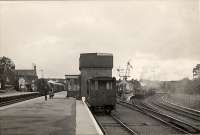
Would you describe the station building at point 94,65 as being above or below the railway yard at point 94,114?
above

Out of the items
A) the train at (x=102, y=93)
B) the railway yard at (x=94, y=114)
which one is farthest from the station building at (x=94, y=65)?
the train at (x=102, y=93)

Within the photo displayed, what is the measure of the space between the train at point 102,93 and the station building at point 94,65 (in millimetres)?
12081

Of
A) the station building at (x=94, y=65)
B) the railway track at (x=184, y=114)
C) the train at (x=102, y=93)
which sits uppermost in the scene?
the station building at (x=94, y=65)

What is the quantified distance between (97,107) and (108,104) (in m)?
1.00

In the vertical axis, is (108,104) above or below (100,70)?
below

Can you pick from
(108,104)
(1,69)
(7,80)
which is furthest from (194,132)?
(7,80)

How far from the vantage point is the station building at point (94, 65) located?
138 feet

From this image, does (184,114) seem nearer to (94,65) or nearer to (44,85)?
(94,65)

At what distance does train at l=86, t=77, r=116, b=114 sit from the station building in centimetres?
1208

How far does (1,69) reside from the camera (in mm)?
92750

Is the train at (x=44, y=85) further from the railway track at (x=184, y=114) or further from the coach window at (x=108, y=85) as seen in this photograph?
the coach window at (x=108, y=85)

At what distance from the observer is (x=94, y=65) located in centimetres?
4284

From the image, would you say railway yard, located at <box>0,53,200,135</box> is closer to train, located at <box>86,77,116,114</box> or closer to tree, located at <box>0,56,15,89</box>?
train, located at <box>86,77,116,114</box>

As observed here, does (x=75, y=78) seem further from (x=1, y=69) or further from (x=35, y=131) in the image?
(x=1, y=69)
